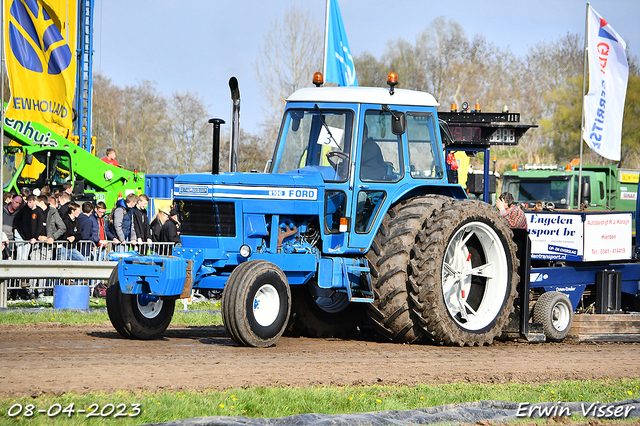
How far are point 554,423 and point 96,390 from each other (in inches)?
125

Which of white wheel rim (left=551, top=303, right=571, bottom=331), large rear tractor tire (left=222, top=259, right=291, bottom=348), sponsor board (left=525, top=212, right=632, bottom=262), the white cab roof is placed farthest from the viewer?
sponsor board (left=525, top=212, right=632, bottom=262)

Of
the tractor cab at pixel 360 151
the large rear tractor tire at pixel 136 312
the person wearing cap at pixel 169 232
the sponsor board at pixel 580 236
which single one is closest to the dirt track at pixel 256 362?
the large rear tractor tire at pixel 136 312

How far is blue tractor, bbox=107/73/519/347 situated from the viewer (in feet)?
26.1

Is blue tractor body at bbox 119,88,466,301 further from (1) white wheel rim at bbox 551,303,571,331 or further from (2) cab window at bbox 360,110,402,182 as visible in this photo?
(1) white wheel rim at bbox 551,303,571,331

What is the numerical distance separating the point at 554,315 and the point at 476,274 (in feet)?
4.35

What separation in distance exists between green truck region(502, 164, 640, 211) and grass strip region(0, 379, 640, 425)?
43.4 ft

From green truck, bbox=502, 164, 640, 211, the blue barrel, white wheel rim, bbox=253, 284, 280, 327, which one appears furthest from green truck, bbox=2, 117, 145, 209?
white wheel rim, bbox=253, 284, 280, 327

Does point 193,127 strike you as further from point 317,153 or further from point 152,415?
point 152,415

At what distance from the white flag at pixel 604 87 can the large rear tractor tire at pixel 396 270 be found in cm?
946

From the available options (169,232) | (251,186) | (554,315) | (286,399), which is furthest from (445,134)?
(169,232)

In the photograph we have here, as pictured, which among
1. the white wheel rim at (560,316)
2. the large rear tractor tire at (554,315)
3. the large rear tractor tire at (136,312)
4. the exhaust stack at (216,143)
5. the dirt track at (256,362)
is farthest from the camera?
the white wheel rim at (560,316)

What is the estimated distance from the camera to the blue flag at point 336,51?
17469 millimetres

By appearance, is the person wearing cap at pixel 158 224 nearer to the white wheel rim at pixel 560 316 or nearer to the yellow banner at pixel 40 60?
the yellow banner at pixel 40 60

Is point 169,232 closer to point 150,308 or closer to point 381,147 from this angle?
point 150,308
